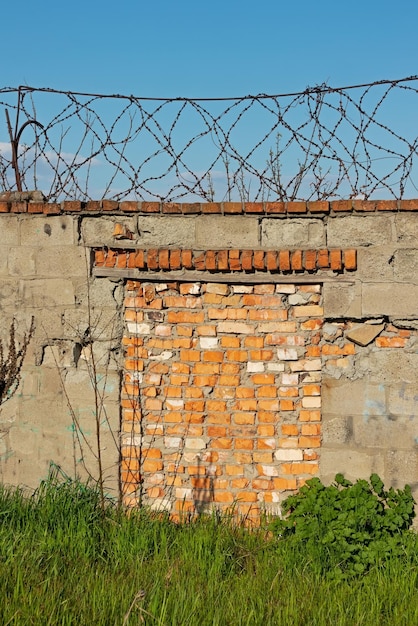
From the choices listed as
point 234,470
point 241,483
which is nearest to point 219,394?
point 234,470

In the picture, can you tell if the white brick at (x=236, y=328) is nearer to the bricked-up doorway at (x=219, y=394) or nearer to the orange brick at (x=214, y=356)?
the bricked-up doorway at (x=219, y=394)

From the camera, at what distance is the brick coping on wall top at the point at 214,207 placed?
523cm

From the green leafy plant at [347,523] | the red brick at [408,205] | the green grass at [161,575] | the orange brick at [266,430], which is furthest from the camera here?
the orange brick at [266,430]

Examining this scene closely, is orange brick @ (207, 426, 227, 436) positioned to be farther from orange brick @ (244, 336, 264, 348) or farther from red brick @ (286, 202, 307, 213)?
red brick @ (286, 202, 307, 213)

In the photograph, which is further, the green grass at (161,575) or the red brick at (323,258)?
the red brick at (323,258)

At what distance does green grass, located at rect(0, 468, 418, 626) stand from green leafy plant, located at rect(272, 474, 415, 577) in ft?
0.32

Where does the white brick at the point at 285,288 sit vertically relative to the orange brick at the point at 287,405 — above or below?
above

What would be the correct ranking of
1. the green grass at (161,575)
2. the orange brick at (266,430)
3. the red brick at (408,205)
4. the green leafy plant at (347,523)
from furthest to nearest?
the orange brick at (266,430), the red brick at (408,205), the green leafy plant at (347,523), the green grass at (161,575)

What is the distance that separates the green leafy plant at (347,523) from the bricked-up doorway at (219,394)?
26 centimetres

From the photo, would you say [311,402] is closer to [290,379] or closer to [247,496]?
[290,379]

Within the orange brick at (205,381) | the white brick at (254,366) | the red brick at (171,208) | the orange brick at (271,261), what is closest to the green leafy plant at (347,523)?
the white brick at (254,366)

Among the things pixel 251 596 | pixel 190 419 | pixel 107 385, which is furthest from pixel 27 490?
pixel 251 596

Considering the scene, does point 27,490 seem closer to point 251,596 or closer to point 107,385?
point 107,385

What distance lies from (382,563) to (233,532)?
1.05 metres
